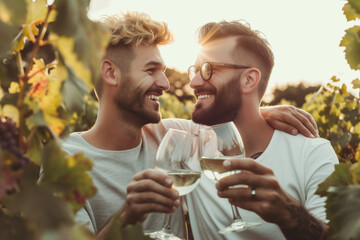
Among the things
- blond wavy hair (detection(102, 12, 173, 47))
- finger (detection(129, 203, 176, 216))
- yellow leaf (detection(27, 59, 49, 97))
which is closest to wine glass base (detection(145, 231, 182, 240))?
finger (detection(129, 203, 176, 216))

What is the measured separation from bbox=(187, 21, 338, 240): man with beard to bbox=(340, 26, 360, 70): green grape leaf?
0.63 metres

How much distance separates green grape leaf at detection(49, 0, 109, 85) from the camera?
30.8 inches

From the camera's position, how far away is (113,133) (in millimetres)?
3373

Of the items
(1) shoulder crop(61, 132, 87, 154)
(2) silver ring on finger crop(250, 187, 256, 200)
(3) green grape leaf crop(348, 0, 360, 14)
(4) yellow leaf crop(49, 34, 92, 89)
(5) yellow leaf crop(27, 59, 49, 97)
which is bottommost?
(1) shoulder crop(61, 132, 87, 154)

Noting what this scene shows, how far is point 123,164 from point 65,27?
2402mm

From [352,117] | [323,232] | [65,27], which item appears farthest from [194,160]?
[352,117]

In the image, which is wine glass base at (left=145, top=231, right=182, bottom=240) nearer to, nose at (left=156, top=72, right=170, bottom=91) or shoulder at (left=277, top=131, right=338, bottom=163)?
shoulder at (left=277, top=131, right=338, bottom=163)

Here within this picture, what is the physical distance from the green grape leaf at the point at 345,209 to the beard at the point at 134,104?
7.87ft

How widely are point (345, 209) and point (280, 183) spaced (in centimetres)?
202

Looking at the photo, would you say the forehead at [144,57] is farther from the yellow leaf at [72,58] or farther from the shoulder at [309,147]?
the yellow leaf at [72,58]

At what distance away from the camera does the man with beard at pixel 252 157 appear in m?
1.90

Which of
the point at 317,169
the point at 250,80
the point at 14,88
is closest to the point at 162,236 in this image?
the point at 14,88

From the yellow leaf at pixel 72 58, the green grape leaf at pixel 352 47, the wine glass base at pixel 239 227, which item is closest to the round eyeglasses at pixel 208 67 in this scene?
the wine glass base at pixel 239 227

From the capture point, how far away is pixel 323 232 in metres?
2.18
